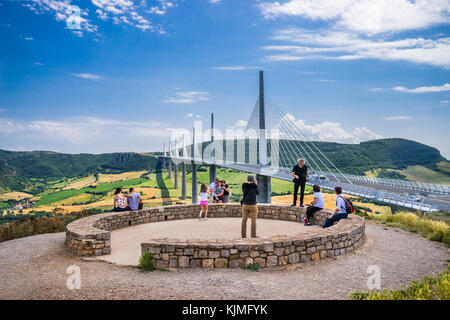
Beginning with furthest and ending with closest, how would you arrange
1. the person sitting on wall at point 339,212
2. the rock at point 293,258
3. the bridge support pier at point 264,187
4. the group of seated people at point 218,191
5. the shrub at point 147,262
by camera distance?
1. the bridge support pier at point 264,187
2. the group of seated people at point 218,191
3. the person sitting on wall at point 339,212
4. the rock at point 293,258
5. the shrub at point 147,262

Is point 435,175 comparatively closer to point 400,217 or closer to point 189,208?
point 400,217

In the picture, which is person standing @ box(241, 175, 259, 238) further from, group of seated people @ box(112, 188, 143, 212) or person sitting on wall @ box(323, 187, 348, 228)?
group of seated people @ box(112, 188, 143, 212)

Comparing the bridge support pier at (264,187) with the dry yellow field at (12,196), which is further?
the dry yellow field at (12,196)

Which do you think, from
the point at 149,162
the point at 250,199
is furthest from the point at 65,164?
the point at 250,199

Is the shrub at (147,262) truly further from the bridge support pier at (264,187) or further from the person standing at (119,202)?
the bridge support pier at (264,187)

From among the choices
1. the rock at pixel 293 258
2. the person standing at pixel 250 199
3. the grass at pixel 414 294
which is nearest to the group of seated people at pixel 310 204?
the person standing at pixel 250 199

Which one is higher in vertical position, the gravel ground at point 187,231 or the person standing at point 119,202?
the person standing at point 119,202

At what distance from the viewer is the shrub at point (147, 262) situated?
5730 millimetres

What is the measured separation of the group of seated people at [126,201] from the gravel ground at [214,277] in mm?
2614

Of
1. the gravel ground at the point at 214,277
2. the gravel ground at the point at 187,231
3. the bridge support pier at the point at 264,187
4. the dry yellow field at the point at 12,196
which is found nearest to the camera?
the gravel ground at the point at 214,277

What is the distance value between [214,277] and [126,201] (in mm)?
5935

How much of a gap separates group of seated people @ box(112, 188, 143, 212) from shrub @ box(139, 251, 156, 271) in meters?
4.51

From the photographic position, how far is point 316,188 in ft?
30.5

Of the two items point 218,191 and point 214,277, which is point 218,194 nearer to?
point 218,191
